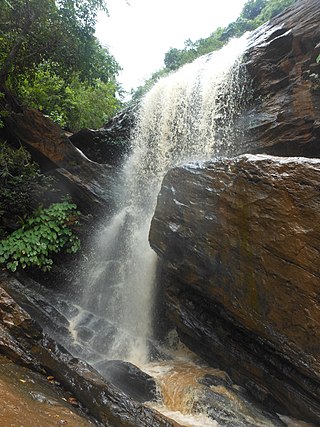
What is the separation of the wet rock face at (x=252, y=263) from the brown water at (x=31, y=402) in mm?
2884

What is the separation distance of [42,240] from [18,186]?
1.99m

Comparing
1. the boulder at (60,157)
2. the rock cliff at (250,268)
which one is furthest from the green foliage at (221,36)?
the rock cliff at (250,268)

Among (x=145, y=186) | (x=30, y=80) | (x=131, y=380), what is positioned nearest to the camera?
(x=131, y=380)

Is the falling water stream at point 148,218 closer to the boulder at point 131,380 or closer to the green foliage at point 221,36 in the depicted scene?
the boulder at point 131,380

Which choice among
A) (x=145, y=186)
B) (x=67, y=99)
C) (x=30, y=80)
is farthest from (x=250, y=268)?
(x=67, y=99)

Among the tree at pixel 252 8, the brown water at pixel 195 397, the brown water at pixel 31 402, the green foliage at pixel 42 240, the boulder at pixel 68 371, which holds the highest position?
the tree at pixel 252 8

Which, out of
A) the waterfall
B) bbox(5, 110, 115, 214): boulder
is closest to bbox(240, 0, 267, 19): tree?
the waterfall

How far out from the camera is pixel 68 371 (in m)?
4.52

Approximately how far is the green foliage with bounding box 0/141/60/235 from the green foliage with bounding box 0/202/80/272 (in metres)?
0.50

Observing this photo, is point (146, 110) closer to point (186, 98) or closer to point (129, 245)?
point (186, 98)

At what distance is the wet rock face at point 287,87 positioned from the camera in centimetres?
897

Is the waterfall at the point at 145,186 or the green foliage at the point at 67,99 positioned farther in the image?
the green foliage at the point at 67,99

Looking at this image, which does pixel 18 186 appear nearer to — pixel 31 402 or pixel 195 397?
pixel 31 402

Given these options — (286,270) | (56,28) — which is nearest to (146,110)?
(56,28)
